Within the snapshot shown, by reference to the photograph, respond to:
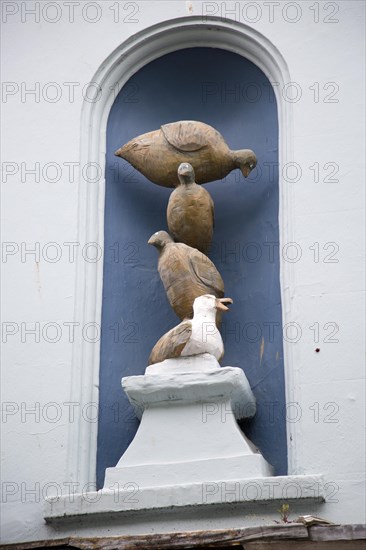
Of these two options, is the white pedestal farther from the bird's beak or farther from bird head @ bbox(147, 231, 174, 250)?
bird head @ bbox(147, 231, 174, 250)

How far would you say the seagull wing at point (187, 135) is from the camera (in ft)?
20.1

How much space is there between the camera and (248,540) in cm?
477

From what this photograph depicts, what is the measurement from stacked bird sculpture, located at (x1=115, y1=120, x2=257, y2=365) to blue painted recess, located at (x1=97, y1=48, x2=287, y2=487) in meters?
0.18

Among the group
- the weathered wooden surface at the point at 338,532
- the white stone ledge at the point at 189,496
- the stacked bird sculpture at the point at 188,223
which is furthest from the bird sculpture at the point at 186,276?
the weathered wooden surface at the point at 338,532

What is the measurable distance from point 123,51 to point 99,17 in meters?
0.22

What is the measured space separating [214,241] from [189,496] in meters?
1.37

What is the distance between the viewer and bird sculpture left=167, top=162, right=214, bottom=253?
19.6ft

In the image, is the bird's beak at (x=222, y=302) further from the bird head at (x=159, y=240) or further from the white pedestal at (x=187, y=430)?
the bird head at (x=159, y=240)

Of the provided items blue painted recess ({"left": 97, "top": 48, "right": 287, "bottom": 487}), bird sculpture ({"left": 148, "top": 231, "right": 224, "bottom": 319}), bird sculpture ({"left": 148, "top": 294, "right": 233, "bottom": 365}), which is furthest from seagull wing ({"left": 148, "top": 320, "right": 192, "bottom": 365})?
blue painted recess ({"left": 97, "top": 48, "right": 287, "bottom": 487})

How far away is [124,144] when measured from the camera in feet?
21.1

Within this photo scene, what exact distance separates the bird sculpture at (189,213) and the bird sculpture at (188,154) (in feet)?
0.45

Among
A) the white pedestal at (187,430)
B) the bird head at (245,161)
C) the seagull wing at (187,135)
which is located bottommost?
the white pedestal at (187,430)

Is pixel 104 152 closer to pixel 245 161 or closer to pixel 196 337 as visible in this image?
pixel 245 161

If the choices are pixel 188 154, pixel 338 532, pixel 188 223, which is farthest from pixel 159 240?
pixel 338 532
